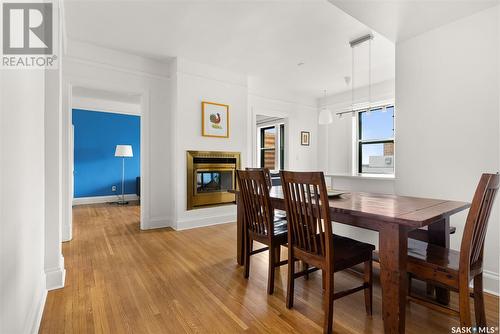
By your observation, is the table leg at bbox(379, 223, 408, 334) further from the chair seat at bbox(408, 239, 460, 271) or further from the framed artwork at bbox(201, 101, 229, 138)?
the framed artwork at bbox(201, 101, 229, 138)

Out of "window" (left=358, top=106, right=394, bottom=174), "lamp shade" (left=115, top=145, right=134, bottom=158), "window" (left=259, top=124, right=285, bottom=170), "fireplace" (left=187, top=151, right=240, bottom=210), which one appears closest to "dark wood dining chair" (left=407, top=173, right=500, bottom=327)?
"fireplace" (left=187, top=151, right=240, bottom=210)

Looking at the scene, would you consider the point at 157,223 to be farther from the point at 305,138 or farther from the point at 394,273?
the point at 305,138

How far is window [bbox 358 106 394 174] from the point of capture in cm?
510

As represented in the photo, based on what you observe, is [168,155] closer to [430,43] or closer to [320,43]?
[320,43]

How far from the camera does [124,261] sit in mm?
2674

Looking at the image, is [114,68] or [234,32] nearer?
[234,32]

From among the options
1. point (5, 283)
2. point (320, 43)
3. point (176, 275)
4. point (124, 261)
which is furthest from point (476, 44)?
point (124, 261)

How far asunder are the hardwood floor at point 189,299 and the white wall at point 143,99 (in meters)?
1.04

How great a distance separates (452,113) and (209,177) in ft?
10.6

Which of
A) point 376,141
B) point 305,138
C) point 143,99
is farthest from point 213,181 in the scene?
point 376,141

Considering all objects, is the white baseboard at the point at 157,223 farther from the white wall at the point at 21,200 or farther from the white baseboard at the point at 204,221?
the white wall at the point at 21,200

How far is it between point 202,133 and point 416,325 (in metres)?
3.44

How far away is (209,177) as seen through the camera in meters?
4.27

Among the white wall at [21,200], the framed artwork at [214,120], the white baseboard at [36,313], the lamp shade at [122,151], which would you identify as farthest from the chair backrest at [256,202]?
the lamp shade at [122,151]
